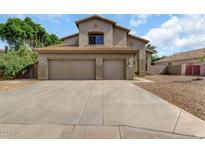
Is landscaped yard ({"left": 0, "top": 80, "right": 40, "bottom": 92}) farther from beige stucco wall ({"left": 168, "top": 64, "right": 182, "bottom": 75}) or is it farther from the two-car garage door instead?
beige stucco wall ({"left": 168, "top": 64, "right": 182, "bottom": 75})

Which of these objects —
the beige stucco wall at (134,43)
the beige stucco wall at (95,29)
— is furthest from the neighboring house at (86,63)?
the beige stucco wall at (134,43)

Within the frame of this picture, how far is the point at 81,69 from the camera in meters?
19.3

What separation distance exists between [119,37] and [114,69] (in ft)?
21.0

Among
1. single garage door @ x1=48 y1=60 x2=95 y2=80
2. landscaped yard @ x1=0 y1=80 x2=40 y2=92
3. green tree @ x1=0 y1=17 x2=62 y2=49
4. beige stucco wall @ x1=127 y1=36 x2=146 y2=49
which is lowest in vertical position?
landscaped yard @ x1=0 y1=80 x2=40 y2=92

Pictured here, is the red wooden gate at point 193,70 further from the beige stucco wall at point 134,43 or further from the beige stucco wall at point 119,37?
the beige stucco wall at point 119,37

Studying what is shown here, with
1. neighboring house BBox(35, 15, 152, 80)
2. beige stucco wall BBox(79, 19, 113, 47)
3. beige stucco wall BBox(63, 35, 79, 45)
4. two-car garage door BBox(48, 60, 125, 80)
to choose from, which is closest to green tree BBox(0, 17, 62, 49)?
beige stucco wall BBox(63, 35, 79, 45)

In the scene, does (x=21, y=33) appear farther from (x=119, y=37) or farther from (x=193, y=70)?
(x=193, y=70)

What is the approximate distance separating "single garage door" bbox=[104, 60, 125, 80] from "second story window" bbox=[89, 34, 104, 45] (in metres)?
4.34

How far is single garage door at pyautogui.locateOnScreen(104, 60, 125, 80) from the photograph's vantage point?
63.2ft

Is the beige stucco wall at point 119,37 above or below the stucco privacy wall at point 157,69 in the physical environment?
above

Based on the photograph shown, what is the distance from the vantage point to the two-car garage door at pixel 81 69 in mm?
19219

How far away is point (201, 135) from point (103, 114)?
9.18ft

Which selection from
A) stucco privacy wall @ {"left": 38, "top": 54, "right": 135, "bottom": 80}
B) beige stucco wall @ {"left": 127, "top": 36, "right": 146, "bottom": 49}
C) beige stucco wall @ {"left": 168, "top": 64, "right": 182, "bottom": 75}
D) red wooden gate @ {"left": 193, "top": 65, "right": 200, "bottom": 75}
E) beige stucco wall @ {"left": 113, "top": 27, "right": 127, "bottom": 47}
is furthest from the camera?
beige stucco wall @ {"left": 168, "top": 64, "right": 182, "bottom": 75}

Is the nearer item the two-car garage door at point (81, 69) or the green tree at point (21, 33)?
the two-car garage door at point (81, 69)
